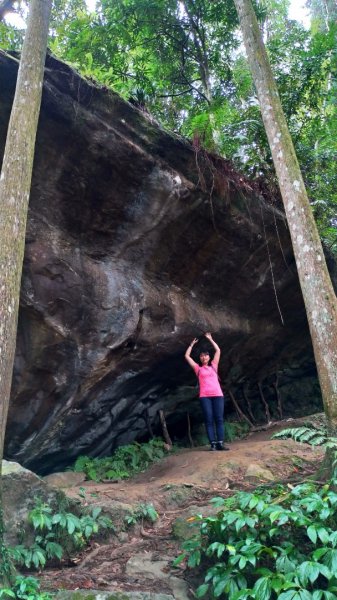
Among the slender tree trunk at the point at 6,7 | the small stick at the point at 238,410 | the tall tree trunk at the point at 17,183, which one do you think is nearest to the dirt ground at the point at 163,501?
the tall tree trunk at the point at 17,183

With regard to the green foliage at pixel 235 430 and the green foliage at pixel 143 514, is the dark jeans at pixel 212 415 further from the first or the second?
the green foliage at pixel 143 514

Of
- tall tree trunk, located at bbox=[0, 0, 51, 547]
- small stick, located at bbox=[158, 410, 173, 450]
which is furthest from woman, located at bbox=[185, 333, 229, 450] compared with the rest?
tall tree trunk, located at bbox=[0, 0, 51, 547]

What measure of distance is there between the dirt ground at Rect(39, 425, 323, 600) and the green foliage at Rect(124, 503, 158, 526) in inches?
2.5

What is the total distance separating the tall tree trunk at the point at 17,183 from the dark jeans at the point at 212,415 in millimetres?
5300

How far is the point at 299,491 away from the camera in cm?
452

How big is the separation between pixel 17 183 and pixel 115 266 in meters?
3.51

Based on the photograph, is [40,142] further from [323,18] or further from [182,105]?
[323,18]

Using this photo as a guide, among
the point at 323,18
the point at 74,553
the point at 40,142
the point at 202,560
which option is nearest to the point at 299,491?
the point at 202,560

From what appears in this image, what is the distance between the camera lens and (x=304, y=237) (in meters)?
→ 5.88

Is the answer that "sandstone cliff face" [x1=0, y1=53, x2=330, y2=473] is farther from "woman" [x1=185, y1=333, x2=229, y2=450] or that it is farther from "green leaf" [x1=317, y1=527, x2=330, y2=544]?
"green leaf" [x1=317, y1=527, x2=330, y2=544]

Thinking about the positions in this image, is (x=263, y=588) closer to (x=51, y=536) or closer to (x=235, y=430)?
(x=51, y=536)

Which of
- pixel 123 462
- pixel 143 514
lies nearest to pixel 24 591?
pixel 143 514

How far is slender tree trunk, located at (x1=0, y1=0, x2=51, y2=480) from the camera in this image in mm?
4234

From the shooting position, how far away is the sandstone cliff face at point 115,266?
23.7ft
